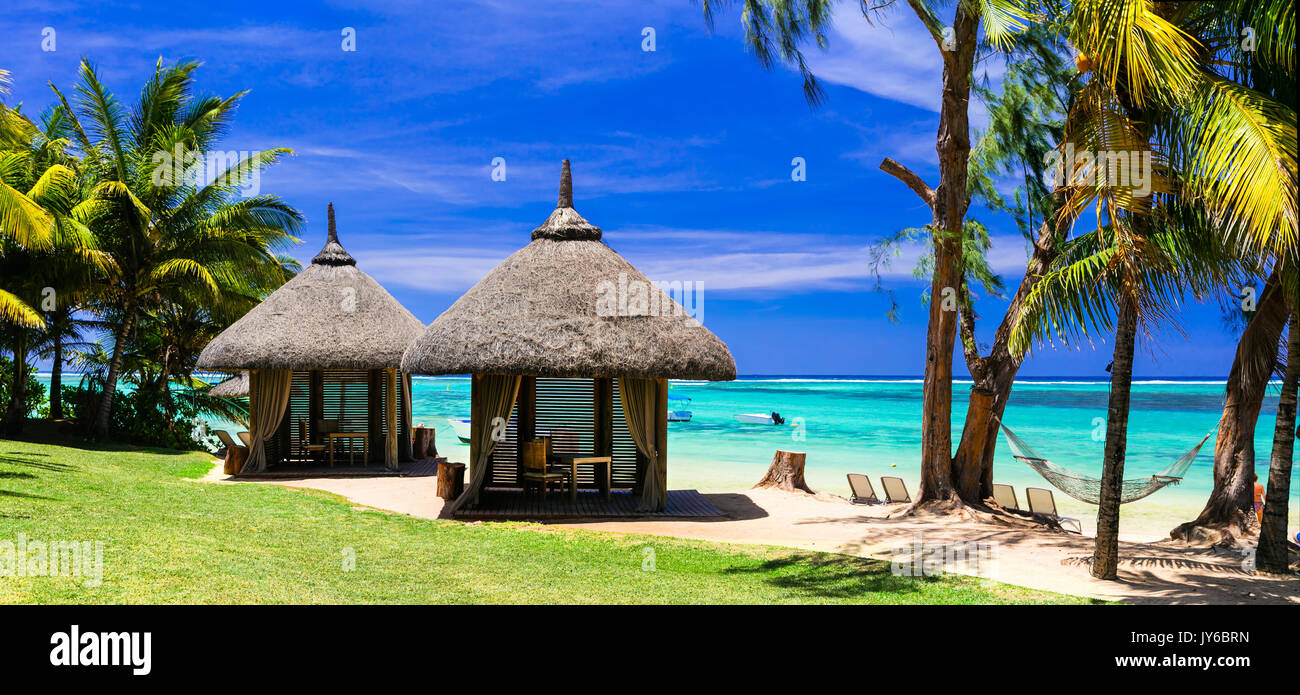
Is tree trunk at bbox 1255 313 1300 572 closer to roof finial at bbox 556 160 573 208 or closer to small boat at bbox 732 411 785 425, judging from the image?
roof finial at bbox 556 160 573 208

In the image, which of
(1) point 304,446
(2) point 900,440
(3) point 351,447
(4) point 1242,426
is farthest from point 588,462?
(2) point 900,440

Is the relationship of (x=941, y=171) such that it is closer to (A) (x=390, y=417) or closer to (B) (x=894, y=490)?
(B) (x=894, y=490)

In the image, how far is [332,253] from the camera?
1537 cm

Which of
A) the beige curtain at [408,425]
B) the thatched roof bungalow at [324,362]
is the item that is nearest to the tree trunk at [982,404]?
the thatched roof bungalow at [324,362]

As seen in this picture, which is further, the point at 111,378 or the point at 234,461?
the point at 111,378

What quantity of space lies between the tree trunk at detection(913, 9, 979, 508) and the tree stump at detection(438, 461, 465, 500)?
604 centimetres

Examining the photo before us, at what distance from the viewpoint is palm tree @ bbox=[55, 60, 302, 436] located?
16438 mm

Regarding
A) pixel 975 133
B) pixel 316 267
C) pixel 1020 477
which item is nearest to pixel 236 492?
pixel 316 267

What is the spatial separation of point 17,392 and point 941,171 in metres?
16.9

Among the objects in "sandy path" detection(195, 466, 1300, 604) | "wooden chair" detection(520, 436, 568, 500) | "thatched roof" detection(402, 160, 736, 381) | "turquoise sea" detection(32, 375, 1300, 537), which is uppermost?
"thatched roof" detection(402, 160, 736, 381)

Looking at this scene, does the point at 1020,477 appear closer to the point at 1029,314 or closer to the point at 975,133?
the point at 975,133

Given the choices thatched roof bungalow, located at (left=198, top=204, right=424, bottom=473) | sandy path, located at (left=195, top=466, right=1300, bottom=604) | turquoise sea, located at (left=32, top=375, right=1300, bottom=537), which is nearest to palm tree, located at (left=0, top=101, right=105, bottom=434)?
thatched roof bungalow, located at (left=198, top=204, right=424, bottom=473)

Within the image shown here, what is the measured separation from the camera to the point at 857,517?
1119 centimetres

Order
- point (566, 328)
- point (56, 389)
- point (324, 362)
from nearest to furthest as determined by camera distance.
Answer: point (566, 328) < point (324, 362) < point (56, 389)
